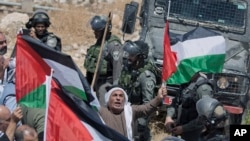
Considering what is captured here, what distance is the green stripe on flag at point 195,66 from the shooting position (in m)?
10.8

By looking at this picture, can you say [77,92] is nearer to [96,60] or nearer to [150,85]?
[150,85]

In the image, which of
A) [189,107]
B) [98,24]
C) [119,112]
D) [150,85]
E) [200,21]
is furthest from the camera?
[200,21]

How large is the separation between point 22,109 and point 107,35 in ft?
12.0

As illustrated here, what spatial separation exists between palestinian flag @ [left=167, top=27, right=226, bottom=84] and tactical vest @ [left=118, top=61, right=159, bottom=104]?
0.48m

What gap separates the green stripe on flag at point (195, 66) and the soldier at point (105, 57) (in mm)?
1672

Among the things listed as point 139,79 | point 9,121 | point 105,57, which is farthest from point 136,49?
point 9,121

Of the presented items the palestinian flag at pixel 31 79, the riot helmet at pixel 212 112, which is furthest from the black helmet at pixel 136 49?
the palestinian flag at pixel 31 79

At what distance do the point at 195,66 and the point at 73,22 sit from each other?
11.9 m

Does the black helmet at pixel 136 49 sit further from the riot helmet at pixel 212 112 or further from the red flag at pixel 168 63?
the riot helmet at pixel 212 112

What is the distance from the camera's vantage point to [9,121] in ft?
28.8

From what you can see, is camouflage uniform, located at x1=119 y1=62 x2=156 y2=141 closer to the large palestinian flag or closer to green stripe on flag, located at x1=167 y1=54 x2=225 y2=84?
green stripe on flag, located at x1=167 y1=54 x2=225 y2=84

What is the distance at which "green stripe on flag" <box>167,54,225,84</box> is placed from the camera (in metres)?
10.8

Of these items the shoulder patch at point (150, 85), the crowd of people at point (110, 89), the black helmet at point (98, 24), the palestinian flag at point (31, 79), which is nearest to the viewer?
the palestinian flag at point (31, 79)

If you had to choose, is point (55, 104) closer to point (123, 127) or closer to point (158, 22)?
point (123, 127)
